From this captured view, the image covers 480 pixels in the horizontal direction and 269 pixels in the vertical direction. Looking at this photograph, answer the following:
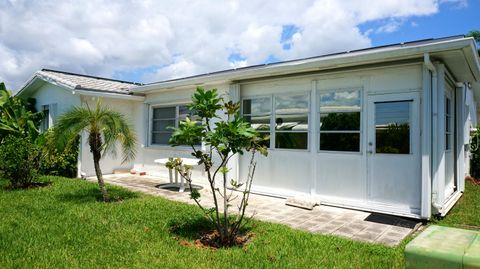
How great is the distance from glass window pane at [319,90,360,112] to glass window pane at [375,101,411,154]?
49 centimetres

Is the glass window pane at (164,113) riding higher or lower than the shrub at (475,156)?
higher

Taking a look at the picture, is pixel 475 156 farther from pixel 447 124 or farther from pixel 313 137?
pixel 313 137

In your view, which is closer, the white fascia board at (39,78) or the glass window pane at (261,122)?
the glass window pane at (261,122)

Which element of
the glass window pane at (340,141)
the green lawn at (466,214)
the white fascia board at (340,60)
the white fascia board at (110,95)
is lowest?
the green lawn at (466,214)

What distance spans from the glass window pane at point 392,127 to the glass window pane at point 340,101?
1.61 feet

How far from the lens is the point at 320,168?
7.57 m

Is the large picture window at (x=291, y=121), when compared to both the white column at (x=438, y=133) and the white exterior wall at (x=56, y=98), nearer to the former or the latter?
the white column at (x=438, y=133)

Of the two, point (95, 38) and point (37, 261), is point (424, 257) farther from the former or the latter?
point (95, 38)

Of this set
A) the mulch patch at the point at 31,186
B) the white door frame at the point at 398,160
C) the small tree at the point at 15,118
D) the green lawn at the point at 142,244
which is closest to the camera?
the green lawn at the point at 142,244

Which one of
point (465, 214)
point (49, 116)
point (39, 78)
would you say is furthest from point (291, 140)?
Answer: point (39, 78)

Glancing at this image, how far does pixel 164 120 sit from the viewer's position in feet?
38.4

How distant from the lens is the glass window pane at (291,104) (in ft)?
26.0

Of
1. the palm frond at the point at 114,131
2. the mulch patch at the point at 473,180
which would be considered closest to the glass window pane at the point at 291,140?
the palm frond at the point at 114,131

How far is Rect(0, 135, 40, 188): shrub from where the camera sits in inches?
343
